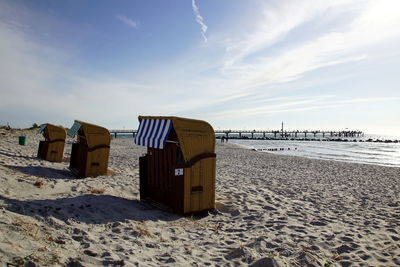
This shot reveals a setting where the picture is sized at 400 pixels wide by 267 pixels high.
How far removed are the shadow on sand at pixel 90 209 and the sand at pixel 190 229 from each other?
0.02 metres

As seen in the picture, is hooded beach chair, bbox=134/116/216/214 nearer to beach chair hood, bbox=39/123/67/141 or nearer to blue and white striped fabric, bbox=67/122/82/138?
blue and white striped fabric, bbox=67/122/82/138

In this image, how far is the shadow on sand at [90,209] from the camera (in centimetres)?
455

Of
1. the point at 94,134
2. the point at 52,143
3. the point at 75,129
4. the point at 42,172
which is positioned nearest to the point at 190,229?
the point at 94,134

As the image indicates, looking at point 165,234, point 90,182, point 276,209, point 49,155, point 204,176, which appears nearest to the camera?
point 165,234

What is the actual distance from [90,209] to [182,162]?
2.08 metres

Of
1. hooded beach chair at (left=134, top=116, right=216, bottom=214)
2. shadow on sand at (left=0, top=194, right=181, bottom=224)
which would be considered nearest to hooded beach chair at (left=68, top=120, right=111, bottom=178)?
shadow on sand at (left=0, top=194, right=181, bottom=224)

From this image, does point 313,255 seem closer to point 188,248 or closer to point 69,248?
point 188,248

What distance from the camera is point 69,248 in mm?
3369

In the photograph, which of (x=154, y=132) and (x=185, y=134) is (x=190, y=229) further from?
(x=154, y=132)

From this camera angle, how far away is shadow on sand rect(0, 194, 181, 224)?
4551 millimetres

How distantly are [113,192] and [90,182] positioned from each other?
1440mm

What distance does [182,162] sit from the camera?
5812mm

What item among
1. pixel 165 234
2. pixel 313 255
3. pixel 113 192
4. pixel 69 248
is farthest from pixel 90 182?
pixel 313 255

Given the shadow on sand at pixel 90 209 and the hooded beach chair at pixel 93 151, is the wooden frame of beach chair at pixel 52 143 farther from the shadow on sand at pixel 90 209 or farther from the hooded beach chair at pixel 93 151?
the shadow on sand at pixel 90 209
